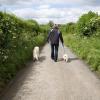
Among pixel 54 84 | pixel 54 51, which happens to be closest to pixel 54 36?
pixel 54 51

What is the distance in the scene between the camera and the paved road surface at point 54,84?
10250 millimetres

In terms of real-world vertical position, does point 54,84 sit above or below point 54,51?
below

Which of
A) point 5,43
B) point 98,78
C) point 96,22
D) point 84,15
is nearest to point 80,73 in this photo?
point 98,78

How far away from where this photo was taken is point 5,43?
15766 mm

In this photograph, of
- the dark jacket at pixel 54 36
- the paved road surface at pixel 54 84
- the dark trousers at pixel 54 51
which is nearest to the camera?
the paved road surface at pixel 54 84

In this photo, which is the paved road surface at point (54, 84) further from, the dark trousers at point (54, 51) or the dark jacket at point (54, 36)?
the dark jacket at point (54, 36)

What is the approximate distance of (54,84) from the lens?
11930 millimetres

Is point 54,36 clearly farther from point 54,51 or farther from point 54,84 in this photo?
point 54,84

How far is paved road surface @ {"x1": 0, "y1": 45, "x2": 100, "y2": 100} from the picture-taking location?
10.2 metres

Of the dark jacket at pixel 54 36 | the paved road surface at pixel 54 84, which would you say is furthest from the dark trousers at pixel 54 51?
the paved road surface at pixel 54 84

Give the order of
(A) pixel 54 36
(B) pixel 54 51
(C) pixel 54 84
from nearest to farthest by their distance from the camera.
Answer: (C) pixel 54 84
(A) pixel 54 36
(B) pixel 54 51

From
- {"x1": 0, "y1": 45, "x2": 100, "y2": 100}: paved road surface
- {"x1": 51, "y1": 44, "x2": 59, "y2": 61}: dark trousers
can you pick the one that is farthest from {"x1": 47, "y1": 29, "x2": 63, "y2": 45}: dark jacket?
{"x1": 0, "y1": 45, "x2": 100, "y2": 100}: paved road surface

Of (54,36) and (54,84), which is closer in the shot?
(54,84)

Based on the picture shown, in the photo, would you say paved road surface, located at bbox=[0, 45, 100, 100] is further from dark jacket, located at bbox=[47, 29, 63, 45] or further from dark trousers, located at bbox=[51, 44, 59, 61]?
dark jacket, located at bbox=[47, 29, 63, 45]
